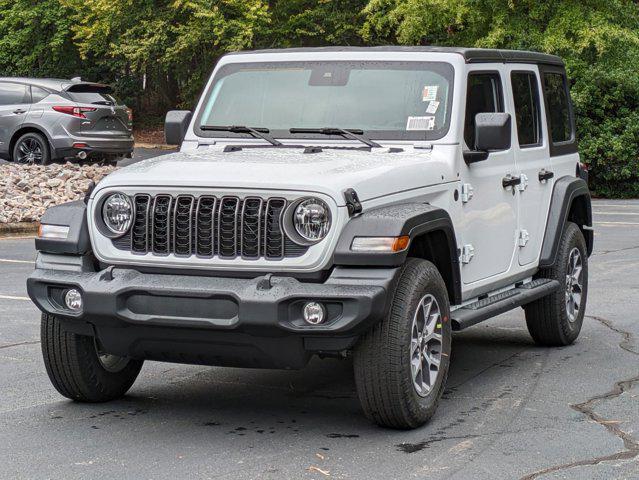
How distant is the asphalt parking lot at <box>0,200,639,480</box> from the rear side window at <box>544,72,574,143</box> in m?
1.49

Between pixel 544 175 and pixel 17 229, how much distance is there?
1016 cm

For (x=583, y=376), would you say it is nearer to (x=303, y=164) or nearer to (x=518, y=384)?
(x=518, y=384)

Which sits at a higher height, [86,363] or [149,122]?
[86,363]

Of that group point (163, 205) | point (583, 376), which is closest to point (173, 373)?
point (163, 205)

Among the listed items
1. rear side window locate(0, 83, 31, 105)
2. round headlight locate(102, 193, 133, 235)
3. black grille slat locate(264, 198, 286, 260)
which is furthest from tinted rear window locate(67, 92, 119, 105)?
black grille slat locate(264, 198, 286, 260)

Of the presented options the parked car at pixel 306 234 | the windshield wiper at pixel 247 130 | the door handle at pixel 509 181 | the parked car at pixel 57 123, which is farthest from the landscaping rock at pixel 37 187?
the door handle at pixel 509 181

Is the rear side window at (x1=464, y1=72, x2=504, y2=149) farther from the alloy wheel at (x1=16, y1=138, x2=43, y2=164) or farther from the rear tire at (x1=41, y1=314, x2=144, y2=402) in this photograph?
the alloy wheel at (x1=16, y1=138, x2=43, y2=164)

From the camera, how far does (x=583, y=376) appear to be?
7.66m

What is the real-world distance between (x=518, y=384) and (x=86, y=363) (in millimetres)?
2528

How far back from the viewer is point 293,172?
19.8 feet

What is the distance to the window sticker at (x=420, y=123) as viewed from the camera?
7.09 metres

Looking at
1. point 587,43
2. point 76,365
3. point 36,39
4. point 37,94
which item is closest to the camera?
point 76,365

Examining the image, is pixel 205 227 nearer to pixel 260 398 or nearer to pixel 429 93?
pixel 260 398

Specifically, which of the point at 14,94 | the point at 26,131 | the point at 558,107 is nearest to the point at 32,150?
the point at 26,131
